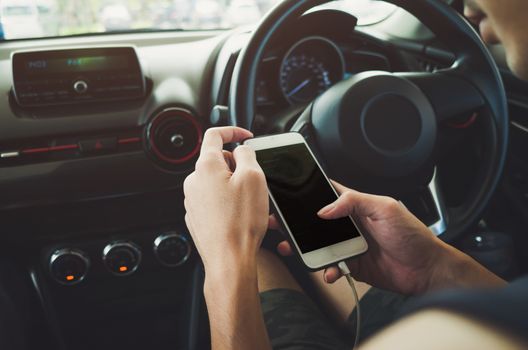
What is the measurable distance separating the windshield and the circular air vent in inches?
14.8

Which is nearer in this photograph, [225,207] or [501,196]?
[225,207]

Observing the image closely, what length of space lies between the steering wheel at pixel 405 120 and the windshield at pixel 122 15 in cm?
33

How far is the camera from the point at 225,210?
0.78m

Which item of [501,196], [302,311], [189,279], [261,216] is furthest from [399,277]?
[501,196]

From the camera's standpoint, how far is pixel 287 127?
1.29 m

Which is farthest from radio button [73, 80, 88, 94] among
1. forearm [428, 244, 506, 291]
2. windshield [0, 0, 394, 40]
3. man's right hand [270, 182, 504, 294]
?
forearm [428, 244, 506, 291]

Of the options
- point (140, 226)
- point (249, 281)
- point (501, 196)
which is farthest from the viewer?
point (501, 196)

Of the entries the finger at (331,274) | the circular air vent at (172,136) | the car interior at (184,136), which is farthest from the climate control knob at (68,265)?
the finger at (331,274)

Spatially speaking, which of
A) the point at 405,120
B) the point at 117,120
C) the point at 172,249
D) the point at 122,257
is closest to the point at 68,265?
the point at 122,257

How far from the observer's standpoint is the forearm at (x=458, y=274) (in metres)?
0.94

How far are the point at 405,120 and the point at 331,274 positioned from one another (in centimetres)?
44

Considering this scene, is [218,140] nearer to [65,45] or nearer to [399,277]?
[399,277]

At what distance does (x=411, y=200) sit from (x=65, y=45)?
1006 mm

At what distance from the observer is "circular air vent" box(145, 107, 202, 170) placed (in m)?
1.37
